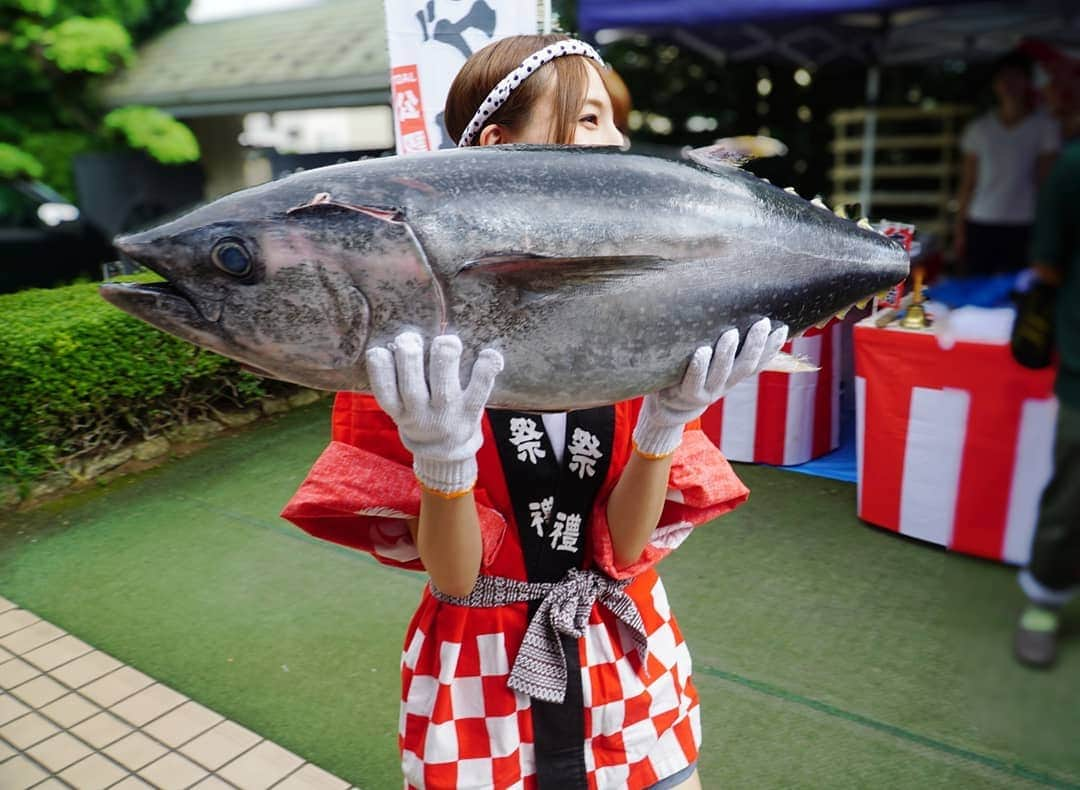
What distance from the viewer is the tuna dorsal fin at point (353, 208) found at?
33.4 inches

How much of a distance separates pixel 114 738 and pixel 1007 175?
3.17m

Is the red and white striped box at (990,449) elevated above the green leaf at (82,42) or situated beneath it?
situated beneath

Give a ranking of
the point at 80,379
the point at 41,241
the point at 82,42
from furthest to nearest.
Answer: the point at 82,42
the point at 41,241
the point at 80,379

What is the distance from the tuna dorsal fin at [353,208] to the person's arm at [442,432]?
128mm

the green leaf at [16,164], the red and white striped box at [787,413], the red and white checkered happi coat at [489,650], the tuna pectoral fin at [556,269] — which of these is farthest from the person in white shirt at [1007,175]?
the green leaf at [16,164]

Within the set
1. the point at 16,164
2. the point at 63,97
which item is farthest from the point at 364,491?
the point at 63,97

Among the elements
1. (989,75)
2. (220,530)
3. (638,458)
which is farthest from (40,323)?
(989,75)

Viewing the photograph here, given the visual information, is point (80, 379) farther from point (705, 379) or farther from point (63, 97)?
point (63, 97)

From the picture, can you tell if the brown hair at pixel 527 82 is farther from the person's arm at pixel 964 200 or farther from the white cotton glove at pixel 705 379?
the person's arm at pixel 964 200

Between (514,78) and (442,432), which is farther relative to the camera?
(514,78)

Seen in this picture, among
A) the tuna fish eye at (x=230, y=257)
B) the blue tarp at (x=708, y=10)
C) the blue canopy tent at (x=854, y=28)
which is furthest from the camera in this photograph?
the blue tarp at (x=708, y=10)

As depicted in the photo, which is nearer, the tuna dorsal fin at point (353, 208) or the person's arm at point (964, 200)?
the person's arm at point (964, 200)

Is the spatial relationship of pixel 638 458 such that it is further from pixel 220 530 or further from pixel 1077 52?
pixel 220 530

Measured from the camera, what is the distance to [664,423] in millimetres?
1187
